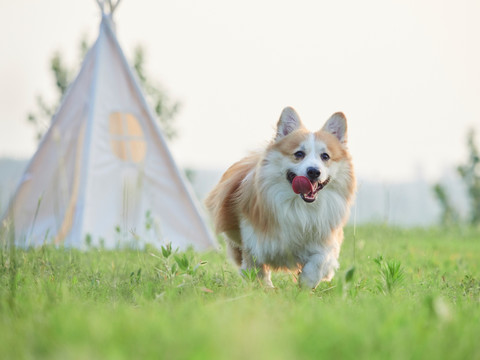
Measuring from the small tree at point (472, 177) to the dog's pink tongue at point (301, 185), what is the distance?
10.4 metres

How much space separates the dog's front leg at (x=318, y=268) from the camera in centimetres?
345

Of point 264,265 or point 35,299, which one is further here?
point 264,265

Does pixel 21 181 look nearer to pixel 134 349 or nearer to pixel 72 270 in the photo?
pixel 72 270

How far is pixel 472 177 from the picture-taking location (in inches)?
505

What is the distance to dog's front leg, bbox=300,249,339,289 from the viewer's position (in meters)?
3.45

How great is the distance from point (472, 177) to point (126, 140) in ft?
30.6

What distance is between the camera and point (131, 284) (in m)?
3.09

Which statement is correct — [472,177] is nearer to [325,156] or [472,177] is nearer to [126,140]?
[126,140]

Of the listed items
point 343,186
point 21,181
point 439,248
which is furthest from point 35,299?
point 439,248

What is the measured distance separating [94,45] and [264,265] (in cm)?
423

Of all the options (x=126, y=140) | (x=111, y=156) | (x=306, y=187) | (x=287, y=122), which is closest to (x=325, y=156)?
(x=306, y=187)

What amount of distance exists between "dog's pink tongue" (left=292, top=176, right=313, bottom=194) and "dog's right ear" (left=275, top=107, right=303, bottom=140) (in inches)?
20.5

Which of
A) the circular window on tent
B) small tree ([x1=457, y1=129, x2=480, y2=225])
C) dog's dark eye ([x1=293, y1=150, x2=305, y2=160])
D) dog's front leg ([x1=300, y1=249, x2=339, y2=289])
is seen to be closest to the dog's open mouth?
dog's dark eye ([x1=293, y1=150, x2=305, y2=160])

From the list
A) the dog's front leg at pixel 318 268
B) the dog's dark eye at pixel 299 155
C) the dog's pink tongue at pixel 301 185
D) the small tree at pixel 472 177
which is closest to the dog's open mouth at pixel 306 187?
the dog's pink tongue at pixel 301 185
